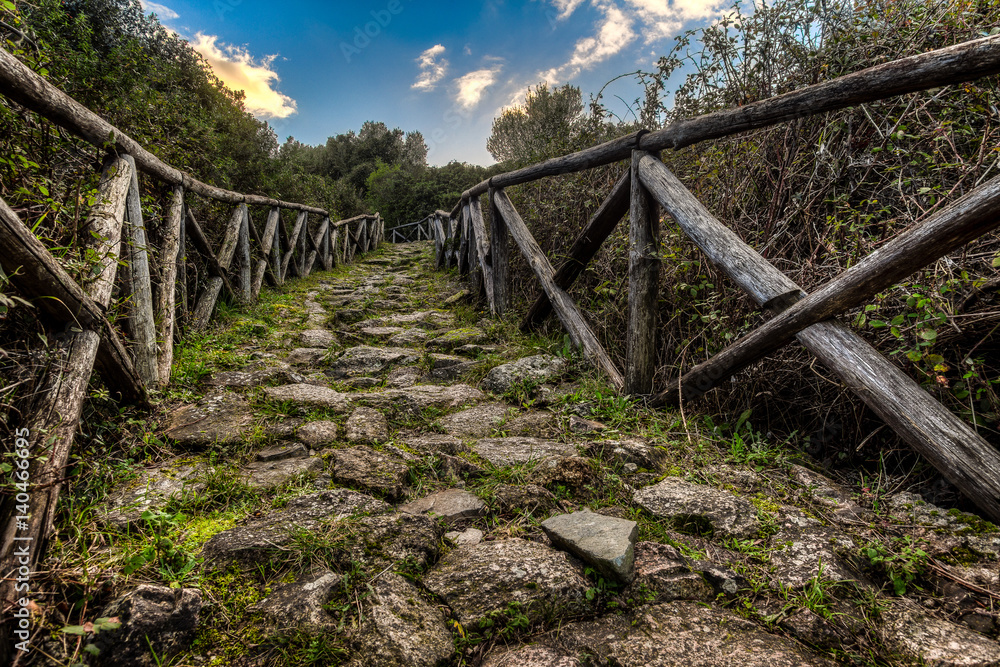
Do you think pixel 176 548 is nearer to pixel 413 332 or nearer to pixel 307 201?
pixel 413 332

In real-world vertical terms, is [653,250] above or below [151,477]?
above

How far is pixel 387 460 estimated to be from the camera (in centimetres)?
200

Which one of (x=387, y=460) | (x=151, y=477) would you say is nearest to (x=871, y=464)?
(x=387, y=460)

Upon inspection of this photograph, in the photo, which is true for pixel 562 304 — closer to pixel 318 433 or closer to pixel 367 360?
pixel 367 360

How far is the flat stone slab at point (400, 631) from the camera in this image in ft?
3.57

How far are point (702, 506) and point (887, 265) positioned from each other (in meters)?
1.03

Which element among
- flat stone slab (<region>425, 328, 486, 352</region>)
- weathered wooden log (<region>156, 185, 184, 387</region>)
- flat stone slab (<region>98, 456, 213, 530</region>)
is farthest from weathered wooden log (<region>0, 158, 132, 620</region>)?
flat stone slab (<region>425, 328, 486, 352</region>)

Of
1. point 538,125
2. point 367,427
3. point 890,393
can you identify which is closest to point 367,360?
point 367,427

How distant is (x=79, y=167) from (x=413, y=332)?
2.44 metres

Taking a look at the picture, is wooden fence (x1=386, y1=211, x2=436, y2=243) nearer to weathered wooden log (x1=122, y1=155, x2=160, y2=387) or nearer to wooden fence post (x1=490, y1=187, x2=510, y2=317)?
wooden fence post (x1=490, y1=187, x2=510, y2=317)

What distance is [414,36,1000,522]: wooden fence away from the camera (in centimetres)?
131

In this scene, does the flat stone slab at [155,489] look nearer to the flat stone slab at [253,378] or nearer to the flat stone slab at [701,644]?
the flat stone slab at [253,378]

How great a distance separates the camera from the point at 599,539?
1.40 metres

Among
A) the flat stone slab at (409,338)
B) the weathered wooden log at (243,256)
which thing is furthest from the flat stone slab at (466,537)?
the weathered wooden log at (243,256)
